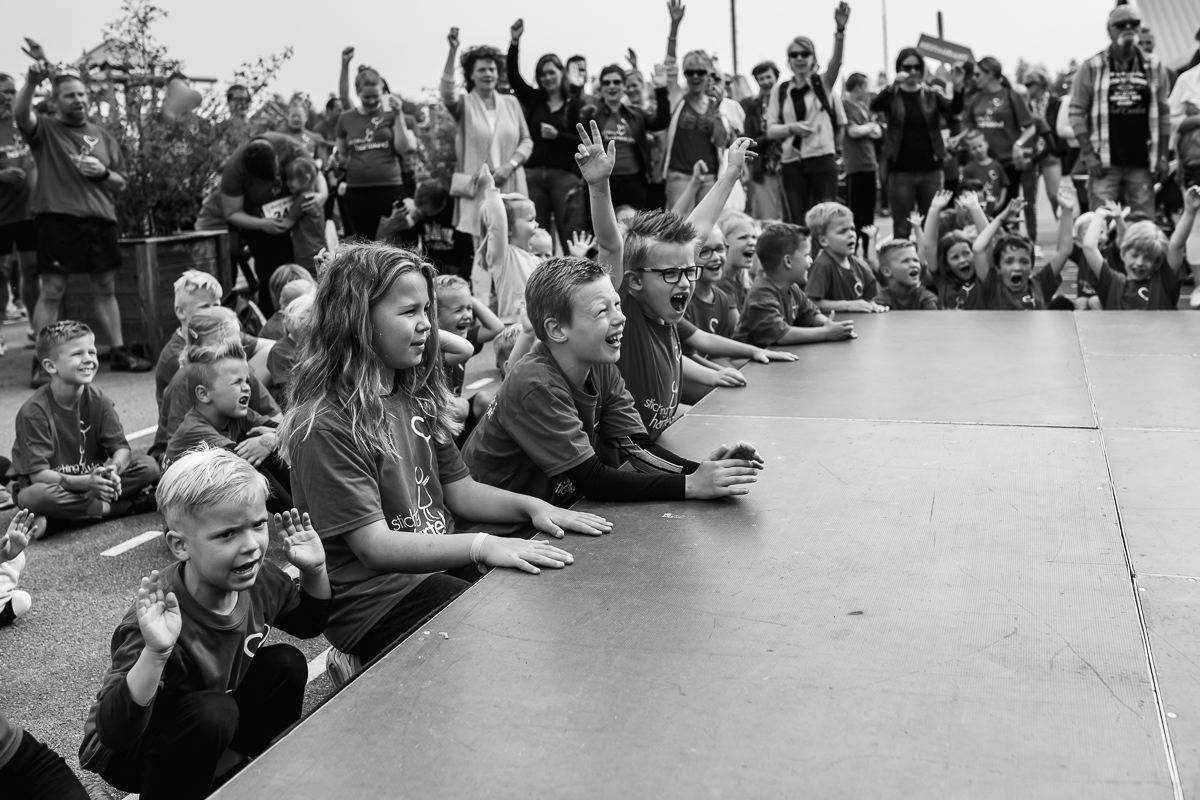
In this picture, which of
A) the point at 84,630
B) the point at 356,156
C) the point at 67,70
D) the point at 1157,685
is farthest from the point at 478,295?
the point at 1157,685

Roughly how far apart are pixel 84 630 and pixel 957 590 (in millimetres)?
2686

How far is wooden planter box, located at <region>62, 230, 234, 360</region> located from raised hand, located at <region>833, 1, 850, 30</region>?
5.49m

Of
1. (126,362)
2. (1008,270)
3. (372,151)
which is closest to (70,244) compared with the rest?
(126,362)

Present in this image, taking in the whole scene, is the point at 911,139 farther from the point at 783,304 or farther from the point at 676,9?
the point at 783,304

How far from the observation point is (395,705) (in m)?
1.78

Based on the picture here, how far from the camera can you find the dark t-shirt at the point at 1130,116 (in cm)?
871

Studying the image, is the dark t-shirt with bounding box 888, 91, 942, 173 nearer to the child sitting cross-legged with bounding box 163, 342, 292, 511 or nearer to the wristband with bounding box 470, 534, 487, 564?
the child sitting cross-legged with bounding box 163, 342, 292, 511

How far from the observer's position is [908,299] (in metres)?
7.09

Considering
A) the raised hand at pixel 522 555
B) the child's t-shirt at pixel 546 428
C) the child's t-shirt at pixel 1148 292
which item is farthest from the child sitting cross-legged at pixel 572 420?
the child's t-shirt at pixel 1148 292

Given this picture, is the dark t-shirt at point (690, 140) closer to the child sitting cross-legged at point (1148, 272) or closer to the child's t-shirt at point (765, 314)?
the child sitting cross-legged at point (1148, 272)

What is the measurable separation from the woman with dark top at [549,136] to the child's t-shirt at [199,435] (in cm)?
505

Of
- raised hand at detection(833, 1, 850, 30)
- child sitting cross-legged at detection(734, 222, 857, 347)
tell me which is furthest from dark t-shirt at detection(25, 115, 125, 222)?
raised hand at detection(833, 1, 850, 30)

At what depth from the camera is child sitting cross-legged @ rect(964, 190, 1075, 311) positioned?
710 centimetres

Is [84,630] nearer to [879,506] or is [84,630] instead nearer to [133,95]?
[879,506]
